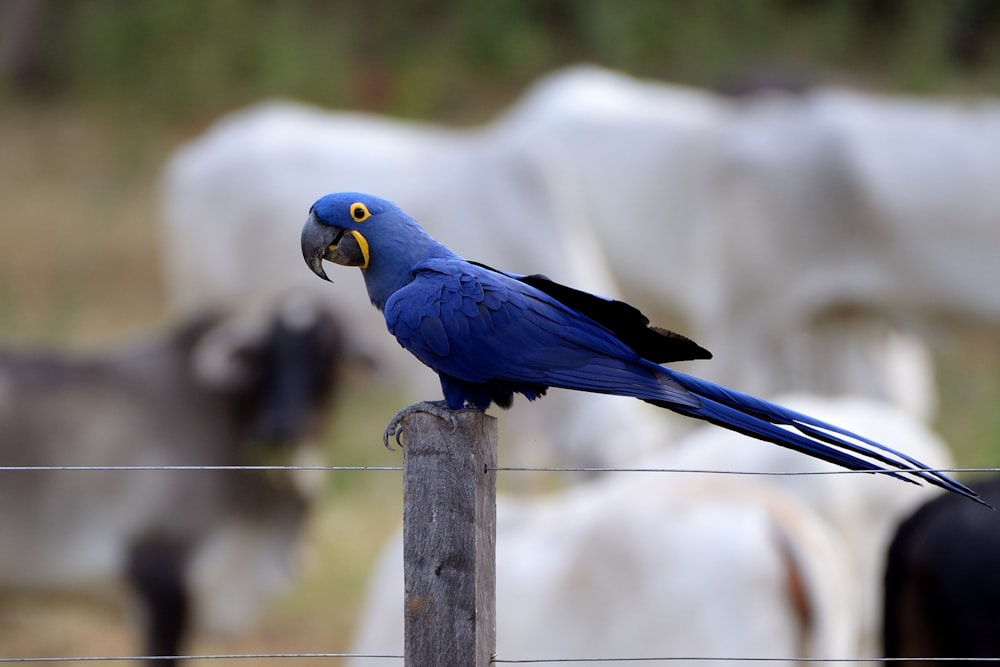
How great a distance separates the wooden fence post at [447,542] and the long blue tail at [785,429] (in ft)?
0.76

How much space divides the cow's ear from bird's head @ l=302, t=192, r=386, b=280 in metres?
2.47

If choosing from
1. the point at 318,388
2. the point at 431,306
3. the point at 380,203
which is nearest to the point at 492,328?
the point at 431,306

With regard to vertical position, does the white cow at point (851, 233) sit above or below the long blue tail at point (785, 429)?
above

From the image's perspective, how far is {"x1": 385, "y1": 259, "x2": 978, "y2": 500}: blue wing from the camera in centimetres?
153

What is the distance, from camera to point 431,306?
1577 mm

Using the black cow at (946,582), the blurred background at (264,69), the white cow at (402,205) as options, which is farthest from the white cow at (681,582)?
the blurred background at (264,69)

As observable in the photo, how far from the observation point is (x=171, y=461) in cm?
405

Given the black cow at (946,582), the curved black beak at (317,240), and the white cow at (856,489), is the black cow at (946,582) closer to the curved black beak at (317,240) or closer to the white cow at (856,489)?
the white cow at (856,489)

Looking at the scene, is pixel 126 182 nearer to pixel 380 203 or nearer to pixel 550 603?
pixel 550 603

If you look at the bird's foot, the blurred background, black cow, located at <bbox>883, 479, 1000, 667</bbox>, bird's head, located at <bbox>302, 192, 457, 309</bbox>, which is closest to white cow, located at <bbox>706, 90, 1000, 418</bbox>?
the blurred background

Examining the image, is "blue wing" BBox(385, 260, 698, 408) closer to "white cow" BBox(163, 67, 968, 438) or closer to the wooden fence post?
the wooden fence post

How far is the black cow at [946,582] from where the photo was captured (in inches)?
97.9

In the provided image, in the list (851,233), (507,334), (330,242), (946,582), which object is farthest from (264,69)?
(507,334)

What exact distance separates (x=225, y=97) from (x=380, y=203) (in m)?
10.2
